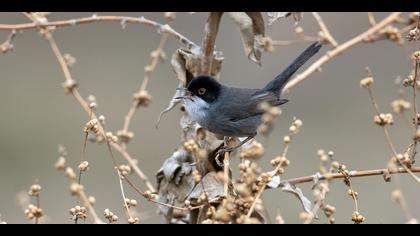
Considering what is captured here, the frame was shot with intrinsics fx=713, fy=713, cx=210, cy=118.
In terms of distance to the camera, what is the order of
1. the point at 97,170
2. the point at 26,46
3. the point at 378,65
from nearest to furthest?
the point at 97,170
the point at 378,65
the point at 26,46

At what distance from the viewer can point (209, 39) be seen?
2.82 metres

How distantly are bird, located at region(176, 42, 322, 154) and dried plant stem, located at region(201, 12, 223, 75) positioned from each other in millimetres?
473

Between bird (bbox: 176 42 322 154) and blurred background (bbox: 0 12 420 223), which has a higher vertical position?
blurred background (bbox: 0 12 420 223)

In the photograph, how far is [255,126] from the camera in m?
3.97

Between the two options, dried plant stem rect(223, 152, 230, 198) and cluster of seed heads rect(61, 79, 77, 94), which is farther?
cluster of seed heads rect(61, 79, 77, 94)

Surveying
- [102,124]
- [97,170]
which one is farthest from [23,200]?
[97,170]

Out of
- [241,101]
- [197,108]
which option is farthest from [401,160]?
[241,101]

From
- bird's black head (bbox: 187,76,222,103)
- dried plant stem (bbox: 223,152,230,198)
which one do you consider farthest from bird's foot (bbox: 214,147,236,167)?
bird's black head (bbox: 187,76,222,103)

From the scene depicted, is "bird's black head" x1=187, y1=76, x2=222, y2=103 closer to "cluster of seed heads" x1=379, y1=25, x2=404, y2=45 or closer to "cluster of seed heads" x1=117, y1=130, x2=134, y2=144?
"cluster of seed heads" x1=117, y1=130, x2=134, y2=144

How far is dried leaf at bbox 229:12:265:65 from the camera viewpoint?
2.76 m

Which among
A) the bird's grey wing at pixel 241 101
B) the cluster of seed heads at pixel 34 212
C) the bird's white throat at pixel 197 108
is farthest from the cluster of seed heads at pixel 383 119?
the bird's grey wing at pixel 241 101

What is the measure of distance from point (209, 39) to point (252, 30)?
0.57 ft
